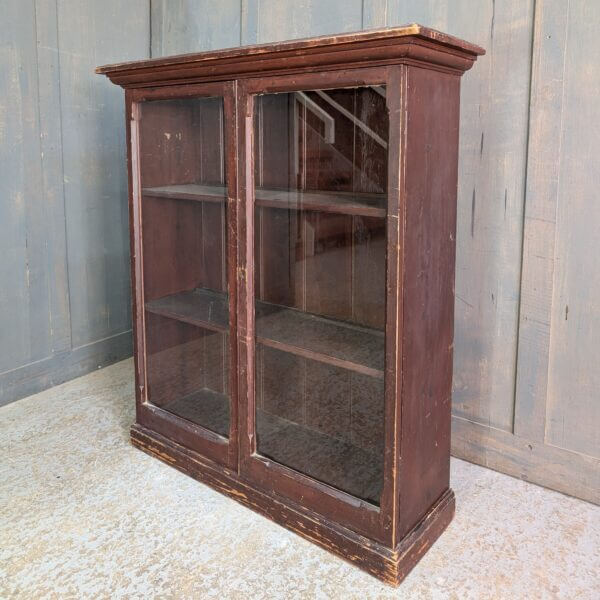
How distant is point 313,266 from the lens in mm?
1794

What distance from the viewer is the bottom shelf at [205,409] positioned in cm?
201

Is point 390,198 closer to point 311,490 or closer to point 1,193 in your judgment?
point 311,490

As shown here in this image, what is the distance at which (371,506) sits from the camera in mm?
1667

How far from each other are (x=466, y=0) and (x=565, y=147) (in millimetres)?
535

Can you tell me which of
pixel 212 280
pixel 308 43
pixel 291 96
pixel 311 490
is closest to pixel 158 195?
pixel 212 280

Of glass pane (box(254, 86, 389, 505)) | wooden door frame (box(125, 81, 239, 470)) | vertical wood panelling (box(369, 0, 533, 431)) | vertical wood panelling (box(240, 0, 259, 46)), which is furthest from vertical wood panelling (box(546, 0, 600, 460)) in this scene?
vertical wood panelling (box(240, 0, 259, 46))

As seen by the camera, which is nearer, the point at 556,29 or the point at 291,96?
the point at 291,96

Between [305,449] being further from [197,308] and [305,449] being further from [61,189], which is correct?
Result: [61,189]

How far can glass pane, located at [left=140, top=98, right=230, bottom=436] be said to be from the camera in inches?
75.6

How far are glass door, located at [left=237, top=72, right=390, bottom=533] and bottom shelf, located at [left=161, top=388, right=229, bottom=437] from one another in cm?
14

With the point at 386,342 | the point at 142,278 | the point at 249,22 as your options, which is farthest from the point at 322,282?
the point at 249,22

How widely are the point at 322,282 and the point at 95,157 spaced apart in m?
1.61

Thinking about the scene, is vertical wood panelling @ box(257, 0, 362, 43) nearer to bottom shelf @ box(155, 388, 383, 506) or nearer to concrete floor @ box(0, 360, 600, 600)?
bottom shelf @ box(155, 388, 383, 506)

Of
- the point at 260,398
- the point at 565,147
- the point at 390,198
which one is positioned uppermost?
the point at 565,147
